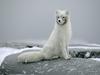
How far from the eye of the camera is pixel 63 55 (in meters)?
1.95

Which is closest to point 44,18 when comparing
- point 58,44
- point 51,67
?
point 58,44

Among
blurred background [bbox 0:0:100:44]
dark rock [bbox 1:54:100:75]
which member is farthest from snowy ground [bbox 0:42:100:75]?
blurred background [bbox 0:0:100:44]

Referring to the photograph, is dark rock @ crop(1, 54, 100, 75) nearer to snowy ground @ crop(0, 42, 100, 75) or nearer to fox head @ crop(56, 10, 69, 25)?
snowy ground @ crop(0, 42, 100, 75)

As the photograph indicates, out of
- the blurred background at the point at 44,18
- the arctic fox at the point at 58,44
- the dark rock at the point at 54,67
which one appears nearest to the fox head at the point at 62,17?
the arctic fox at the point at 58,44

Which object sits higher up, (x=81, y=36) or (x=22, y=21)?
(x=22, y=21)

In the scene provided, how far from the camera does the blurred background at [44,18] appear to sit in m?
2.94

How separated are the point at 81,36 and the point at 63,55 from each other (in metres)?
1.06

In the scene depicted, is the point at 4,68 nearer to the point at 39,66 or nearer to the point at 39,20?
the point at 39,66

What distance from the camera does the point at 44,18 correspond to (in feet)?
9.72

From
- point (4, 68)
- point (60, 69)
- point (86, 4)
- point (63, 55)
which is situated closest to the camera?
point (60, 69)

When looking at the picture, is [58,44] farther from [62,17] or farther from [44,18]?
[44,18]

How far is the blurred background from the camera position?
2943 mm

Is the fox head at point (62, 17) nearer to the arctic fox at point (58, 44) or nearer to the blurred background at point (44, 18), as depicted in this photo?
the arctic fox at point (58, 44)

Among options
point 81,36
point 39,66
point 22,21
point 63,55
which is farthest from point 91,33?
point 39,66
